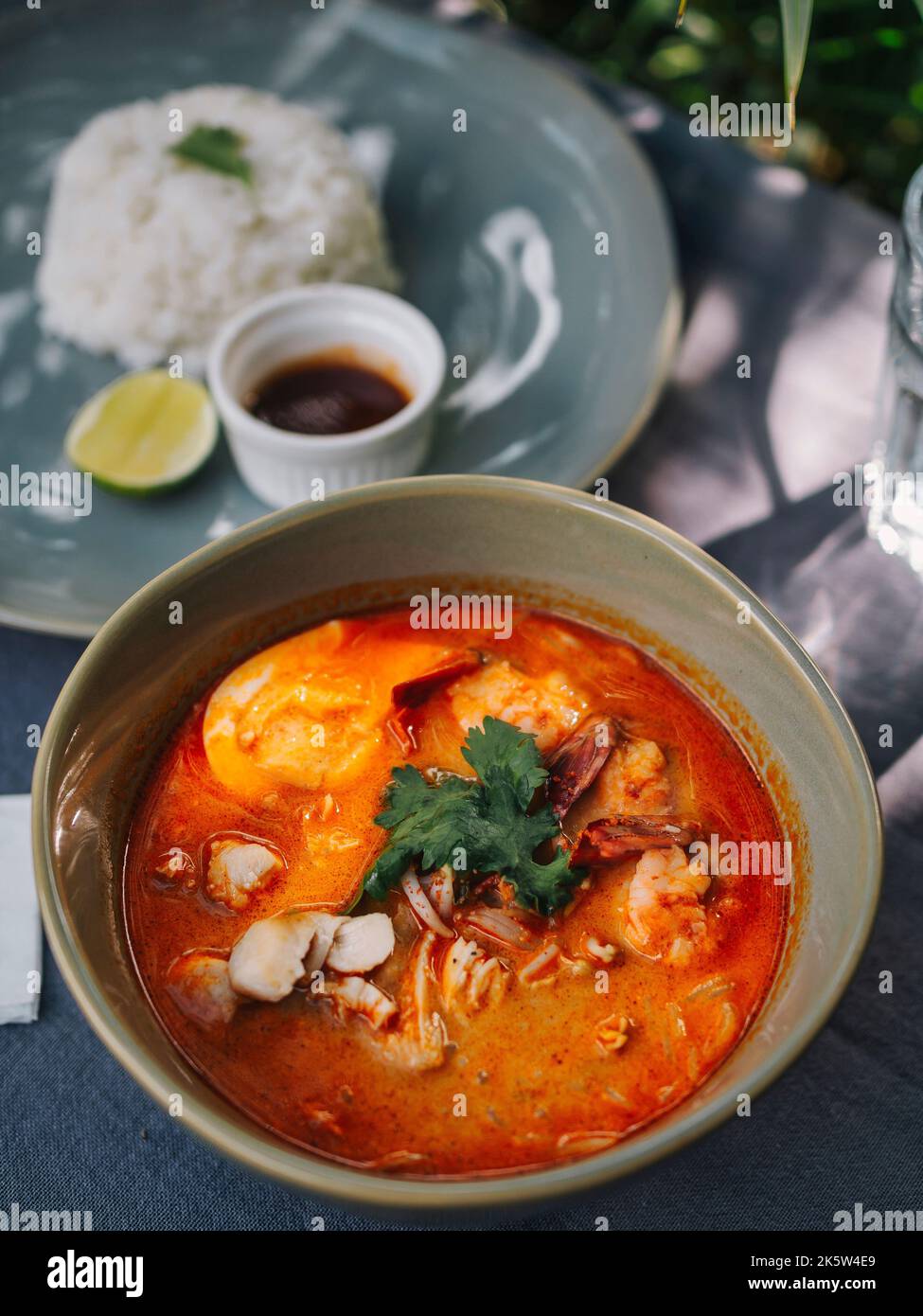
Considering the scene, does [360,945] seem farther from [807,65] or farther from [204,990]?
[807,65]

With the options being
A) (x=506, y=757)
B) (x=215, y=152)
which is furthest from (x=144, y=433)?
(x=506, y=757)

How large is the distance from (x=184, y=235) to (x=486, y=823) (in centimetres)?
176

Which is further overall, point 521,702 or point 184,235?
point 184,235

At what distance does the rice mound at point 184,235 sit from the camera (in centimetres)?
272

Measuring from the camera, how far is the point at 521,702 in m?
1.76

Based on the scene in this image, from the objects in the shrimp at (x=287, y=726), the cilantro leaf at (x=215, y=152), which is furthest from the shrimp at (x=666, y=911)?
the cilantro leaf at (x=215, y=152)

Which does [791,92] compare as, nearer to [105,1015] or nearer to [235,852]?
[235,852]

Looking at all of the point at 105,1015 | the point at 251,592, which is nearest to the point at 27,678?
the point at 251,592

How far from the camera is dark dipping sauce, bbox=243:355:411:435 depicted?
98.5 inches

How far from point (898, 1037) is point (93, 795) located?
1.18 m
